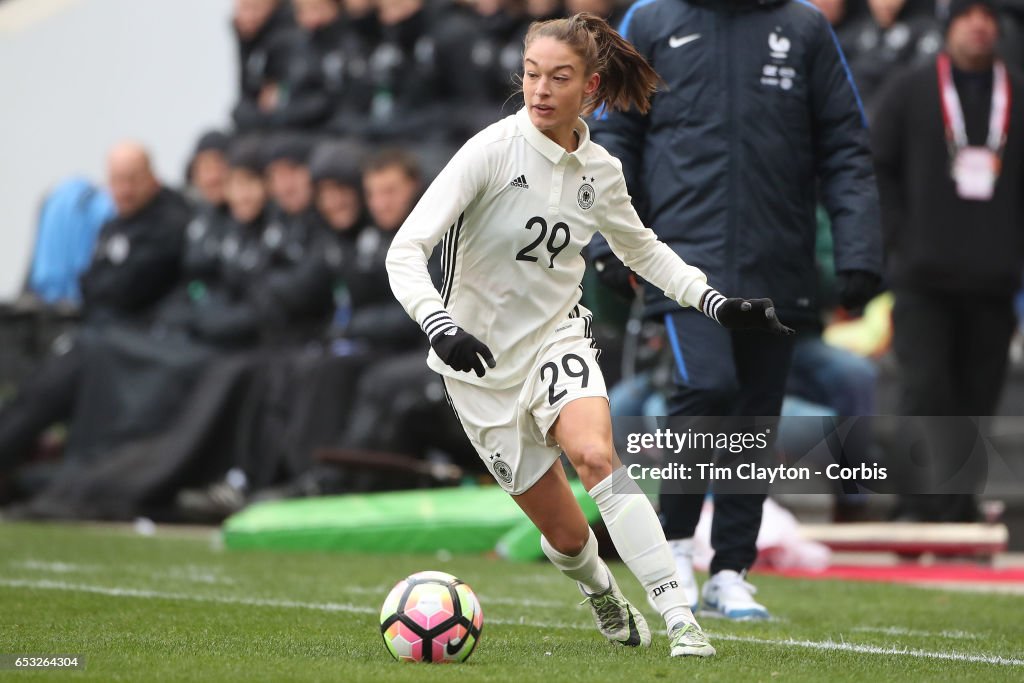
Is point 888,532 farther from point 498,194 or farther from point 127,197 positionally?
point 127,197

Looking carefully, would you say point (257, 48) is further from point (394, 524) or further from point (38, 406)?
point (394, 524)

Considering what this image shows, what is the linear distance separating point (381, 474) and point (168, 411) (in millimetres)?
2502

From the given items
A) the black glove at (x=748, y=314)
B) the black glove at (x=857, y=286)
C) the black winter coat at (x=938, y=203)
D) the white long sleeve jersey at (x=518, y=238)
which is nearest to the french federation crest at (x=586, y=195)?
the white long sleeve jersey at (x=518, y=238)

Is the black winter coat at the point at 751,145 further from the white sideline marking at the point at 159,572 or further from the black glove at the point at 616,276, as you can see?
the white sideline marking at the point at 159,572

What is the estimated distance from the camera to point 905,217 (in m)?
9.14

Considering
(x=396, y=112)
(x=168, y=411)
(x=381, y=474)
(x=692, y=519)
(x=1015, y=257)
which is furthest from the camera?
(x=396, y=112)

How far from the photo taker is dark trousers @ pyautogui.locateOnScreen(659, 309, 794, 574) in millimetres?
6066

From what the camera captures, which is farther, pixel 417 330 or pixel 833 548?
pixel 417 330

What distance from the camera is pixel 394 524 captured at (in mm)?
9406

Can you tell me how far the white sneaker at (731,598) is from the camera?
244 inches

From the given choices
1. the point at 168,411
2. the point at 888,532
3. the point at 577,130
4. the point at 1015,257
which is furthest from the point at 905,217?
the point at 168,411

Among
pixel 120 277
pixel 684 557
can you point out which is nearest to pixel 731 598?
→ pixel 684 557

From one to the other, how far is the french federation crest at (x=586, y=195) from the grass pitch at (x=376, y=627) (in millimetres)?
1317

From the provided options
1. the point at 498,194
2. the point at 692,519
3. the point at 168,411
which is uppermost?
the point at 498,194
